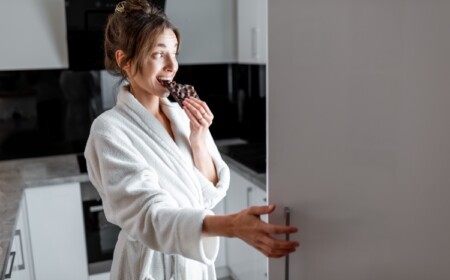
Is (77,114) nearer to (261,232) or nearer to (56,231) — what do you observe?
(56,231)

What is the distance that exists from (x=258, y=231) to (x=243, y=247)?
66.2 inches

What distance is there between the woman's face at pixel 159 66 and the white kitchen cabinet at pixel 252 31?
48.9 inches

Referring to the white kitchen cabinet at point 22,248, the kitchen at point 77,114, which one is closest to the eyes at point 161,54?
the kitchen at point 77,114

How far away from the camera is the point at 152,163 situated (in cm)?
109

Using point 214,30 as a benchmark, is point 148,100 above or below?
below

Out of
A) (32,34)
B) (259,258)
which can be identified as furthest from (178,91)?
(32,34)

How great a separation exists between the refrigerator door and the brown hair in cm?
40

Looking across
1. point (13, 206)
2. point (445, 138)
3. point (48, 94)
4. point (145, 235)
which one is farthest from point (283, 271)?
point (48, 94)

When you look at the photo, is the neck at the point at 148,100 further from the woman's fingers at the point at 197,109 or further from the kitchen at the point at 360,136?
the kitchen at the point at 360,136

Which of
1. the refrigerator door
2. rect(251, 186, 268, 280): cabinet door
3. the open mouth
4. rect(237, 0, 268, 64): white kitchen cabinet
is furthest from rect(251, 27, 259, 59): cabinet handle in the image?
the refrigerator door

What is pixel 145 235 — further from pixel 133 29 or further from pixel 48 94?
pixel 48 94

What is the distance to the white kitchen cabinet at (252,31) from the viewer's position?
2.33 m

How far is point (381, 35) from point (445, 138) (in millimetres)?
165

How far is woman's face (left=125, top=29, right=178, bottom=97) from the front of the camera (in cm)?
107
